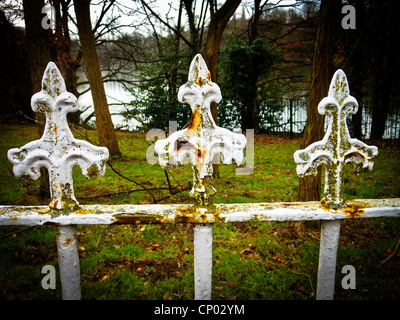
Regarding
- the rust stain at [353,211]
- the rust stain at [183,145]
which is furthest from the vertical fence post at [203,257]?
the rust stain at [353,211]

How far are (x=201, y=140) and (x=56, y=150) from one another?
2.94 ft

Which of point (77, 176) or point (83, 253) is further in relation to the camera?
point (77, 176)

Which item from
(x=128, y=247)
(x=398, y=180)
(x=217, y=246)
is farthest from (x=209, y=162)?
(x=398, y=180)

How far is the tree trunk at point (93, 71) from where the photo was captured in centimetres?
678

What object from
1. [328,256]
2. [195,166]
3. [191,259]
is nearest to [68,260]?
[195,166]

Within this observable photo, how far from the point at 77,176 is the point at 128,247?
3.47 meters

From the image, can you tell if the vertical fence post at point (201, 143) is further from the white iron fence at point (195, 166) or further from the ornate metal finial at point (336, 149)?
the ornate metal finial at point (336, 149)

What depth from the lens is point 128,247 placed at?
303 cm

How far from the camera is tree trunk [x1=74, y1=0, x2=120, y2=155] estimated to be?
6776 mm

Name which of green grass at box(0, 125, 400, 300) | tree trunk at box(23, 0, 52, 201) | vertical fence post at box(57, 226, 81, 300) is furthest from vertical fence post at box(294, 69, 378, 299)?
tree trunk at box(23, 0, 52, 201)

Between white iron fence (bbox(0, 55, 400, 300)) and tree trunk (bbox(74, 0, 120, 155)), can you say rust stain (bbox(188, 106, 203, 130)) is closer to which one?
white iron fence (bbox(0, 55, 400, 300))

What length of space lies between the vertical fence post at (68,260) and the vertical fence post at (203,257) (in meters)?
0.80
